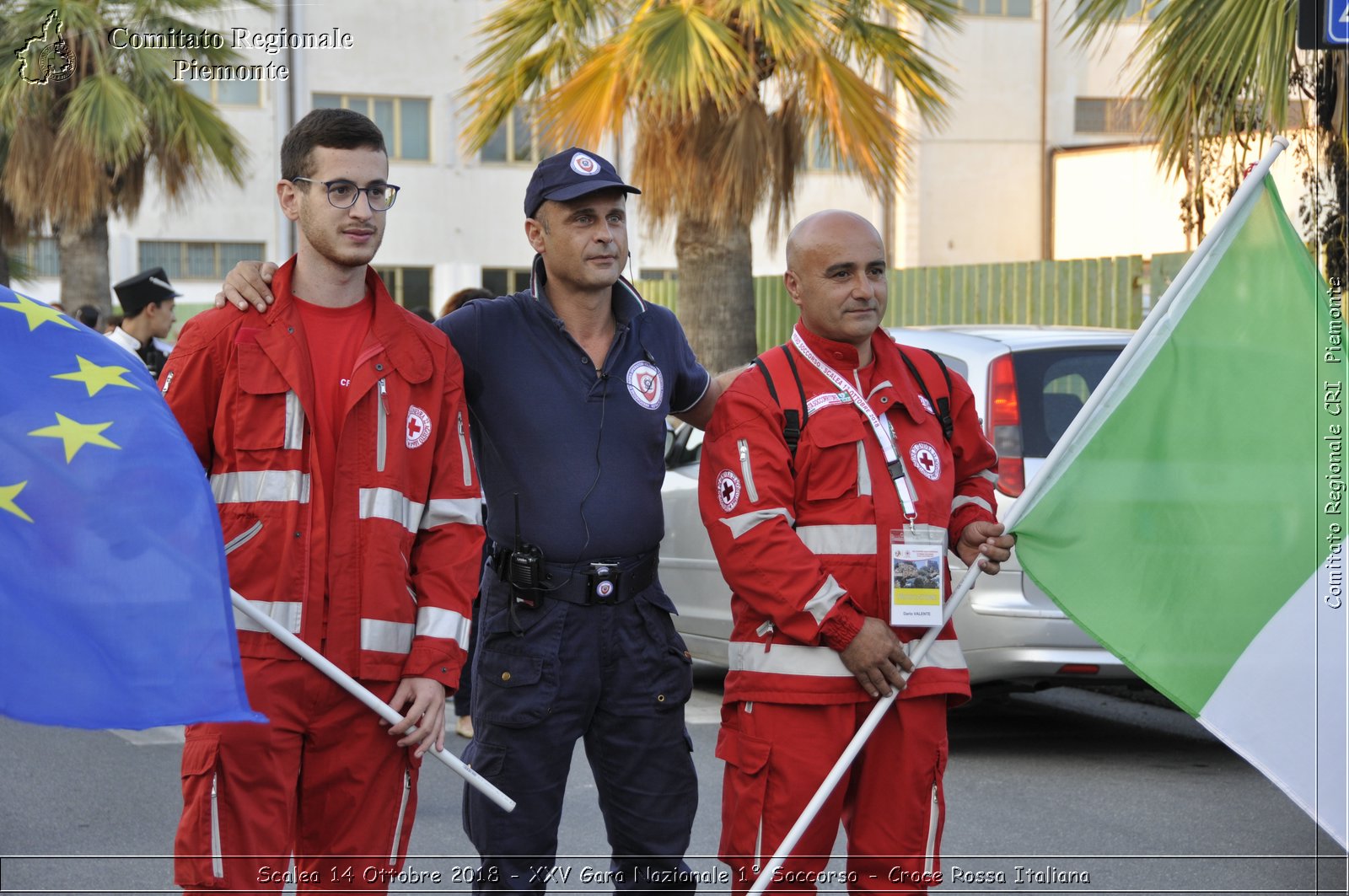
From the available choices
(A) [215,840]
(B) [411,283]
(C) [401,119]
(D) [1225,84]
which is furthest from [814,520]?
(B) [411,283]

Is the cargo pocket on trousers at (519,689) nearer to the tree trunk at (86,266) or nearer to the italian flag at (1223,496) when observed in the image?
the italian flag at (1223,496)

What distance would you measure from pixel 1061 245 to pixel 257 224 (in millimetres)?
17168

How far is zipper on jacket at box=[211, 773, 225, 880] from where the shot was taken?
3.49m

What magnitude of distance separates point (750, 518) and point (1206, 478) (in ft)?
3.93

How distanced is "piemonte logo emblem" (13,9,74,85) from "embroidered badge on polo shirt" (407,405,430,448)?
14.9m

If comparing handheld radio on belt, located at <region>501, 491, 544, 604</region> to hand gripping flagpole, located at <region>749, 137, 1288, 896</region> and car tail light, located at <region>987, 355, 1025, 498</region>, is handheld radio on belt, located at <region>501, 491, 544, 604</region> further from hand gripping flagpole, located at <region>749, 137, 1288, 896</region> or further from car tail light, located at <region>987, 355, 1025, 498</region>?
car tail light, located at <region>987, 355, 1025, 498</region>

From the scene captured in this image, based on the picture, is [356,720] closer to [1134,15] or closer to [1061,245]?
[1134,15]

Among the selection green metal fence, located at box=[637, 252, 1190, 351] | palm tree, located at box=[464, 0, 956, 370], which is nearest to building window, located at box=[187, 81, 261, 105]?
green metal fence, located at box=[637, 252, 1190, 351]

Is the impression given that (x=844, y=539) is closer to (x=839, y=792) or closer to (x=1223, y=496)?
(x=839, y=792)

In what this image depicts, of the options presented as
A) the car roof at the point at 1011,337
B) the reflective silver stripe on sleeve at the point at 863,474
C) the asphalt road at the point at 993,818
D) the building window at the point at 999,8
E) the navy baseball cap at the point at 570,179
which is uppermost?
the building window at the point at 999,8

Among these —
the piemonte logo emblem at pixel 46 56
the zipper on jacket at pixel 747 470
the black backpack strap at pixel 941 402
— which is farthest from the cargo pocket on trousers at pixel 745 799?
the piemonte logo emblem at pixel 46 56

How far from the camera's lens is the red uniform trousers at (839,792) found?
4059mm

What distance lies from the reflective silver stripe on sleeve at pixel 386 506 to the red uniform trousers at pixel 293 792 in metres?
0.36

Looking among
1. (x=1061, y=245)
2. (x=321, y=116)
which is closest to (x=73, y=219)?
(x=321, y=116)
